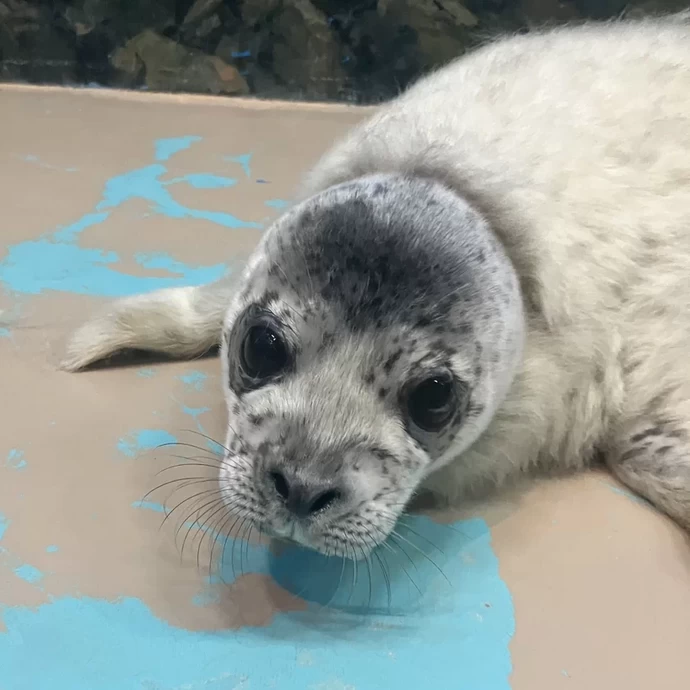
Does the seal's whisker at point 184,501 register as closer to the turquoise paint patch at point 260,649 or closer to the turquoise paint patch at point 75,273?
the turquoise paint patch at point 260,649

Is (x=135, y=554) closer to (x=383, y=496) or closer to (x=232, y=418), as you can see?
(x=232, y=418)

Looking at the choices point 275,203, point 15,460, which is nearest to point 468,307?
point 15,460

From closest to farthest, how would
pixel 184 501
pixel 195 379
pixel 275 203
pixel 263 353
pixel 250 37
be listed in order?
pixel 263 353 < pixel 184 501 < pixel 195 379 < pixel 275 203 < pixel 250 37

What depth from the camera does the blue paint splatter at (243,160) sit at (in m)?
1.99

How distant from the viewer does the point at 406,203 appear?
0.95 m

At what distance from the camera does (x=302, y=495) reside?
0.82 m

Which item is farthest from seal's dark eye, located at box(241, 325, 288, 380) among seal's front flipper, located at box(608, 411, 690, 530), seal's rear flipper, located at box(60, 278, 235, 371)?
seal's front flipper, located at box(608, 411, 690, 530)

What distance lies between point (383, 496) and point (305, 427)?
12 centimetres

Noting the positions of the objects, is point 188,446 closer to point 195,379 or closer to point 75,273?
point 195,379

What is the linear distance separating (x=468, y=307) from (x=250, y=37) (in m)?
1.79

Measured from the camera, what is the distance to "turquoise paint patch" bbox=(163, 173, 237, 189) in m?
1.88

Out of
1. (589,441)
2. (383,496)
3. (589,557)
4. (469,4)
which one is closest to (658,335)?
(589,441)

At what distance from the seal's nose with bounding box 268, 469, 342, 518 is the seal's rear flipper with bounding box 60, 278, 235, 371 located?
0.51 metres

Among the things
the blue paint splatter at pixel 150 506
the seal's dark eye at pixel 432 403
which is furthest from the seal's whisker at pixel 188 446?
the seal's dark eye at pixel 432 403
